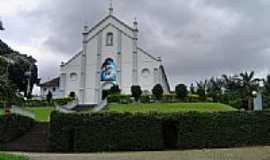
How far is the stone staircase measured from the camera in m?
Answer: 23.8

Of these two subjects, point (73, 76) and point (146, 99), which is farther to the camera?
point (73, 76)

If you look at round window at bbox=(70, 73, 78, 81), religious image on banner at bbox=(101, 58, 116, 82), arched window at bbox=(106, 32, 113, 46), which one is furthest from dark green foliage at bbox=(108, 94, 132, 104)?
arched window at bbox=(106, 32, 113, 46)

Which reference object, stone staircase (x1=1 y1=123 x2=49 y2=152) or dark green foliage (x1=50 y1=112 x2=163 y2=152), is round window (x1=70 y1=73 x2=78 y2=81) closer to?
stone staircase (x1=1 y1=123 x2=49 y2=152)

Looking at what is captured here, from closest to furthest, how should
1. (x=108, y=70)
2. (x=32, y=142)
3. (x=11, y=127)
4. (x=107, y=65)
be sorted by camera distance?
(x=32, y=142)
(x=11, y=127)
(x=108, y=70)
(x=107, y=65)

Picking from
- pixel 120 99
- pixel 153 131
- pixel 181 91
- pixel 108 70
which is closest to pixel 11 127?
pixel 153 131

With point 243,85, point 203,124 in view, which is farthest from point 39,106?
point 243,85

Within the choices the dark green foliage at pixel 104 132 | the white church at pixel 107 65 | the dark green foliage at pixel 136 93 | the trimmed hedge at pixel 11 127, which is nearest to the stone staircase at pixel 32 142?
the trimmed hedge at pixel 11 127

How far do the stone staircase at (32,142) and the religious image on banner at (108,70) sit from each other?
2752cm

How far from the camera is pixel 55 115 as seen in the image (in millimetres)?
23297

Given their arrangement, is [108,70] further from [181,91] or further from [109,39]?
[181,91]

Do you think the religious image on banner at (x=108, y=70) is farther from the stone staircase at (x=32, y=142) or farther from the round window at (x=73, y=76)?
the stone staircase at (x=32, y=142)

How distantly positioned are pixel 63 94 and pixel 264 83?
38.1m

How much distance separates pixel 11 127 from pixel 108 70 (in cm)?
3085

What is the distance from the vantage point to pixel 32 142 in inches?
1002
